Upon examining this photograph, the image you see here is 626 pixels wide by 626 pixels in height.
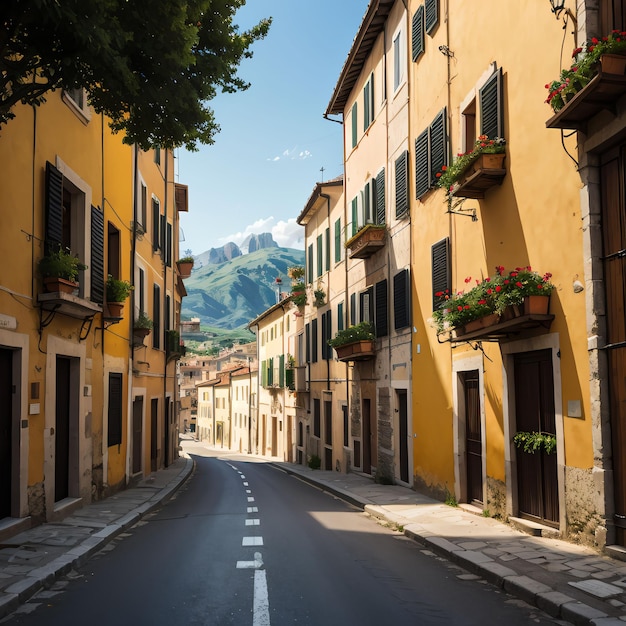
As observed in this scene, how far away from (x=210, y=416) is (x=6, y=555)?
74.1 meters

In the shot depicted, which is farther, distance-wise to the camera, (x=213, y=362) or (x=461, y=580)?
(x=213, y=362)

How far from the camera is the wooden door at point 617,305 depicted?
27.1ft

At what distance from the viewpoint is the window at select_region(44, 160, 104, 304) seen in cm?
1225

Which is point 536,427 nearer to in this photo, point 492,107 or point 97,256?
point 492,107

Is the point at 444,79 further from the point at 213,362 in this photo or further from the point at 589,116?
the point at 213,362

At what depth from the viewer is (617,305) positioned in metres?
8.41

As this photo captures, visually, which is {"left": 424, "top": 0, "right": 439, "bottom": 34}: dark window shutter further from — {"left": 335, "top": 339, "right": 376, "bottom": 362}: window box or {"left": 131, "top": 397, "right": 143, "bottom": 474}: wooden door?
{"left": 131, "top": 397, "right": 143, "bottom": 474}: wooden door

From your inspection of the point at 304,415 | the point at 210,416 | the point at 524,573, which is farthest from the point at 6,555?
the point at 210,416

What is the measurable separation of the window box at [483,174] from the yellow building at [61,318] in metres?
6.74

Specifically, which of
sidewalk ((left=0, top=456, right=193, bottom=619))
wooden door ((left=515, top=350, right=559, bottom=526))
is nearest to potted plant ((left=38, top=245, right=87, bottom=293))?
sidewalk ((left=0, top=456, right=193, bottom=619))

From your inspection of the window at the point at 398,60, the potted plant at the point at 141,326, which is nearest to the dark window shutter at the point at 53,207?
the potted plant at the point at 141,326

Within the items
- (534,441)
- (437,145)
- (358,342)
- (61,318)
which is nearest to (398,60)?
(437,145)

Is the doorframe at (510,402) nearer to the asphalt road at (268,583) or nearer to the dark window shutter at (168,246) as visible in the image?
the asphalt road at (268,583)

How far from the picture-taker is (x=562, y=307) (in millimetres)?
9562
